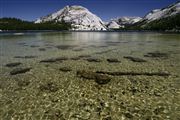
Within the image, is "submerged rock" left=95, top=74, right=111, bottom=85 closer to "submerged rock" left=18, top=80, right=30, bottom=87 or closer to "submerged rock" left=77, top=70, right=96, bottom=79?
"submerged rock" left=77, top=70, right=96, bottom=79

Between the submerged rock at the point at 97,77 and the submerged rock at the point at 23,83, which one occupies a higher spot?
the submerged rock at the point at 97,77

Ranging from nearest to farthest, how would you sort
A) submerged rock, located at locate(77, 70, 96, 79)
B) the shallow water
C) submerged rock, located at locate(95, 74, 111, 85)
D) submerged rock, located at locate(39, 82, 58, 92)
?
the shallow water → submerged rock, located at locate(39, 82, 58, 92) → submerged rock, located at locate(95, 74, 111, 85) → submerged rock, located at locate(77, 70, 96, 79)

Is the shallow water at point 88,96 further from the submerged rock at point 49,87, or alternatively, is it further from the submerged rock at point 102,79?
the submerged rock at point 102,79

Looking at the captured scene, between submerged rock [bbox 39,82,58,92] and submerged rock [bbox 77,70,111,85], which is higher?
submerged rock [bbox 77,70,111,85]

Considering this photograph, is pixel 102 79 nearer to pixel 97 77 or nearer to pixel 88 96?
pixel 97 77

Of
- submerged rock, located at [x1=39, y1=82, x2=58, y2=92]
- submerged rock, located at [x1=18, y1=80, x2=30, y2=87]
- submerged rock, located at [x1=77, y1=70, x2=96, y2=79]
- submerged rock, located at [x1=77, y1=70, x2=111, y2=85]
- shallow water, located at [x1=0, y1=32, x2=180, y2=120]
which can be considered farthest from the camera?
submerged rock, located at [x1=77, y1=70, x2=96, y2=79]

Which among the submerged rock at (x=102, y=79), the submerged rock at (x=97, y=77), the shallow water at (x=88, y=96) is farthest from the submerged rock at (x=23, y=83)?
the submerged rock at (x=102, y=79)

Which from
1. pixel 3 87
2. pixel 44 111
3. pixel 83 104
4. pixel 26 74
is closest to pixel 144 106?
pixel 83 104

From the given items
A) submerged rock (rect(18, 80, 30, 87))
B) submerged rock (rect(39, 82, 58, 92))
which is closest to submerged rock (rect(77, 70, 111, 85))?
submerged rock (rect(39, 82, 58, 92))

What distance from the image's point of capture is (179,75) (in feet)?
48.9

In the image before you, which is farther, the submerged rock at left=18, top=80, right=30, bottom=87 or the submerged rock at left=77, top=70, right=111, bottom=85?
the submerged rock at left=77, top=70, right=111, bottom=85

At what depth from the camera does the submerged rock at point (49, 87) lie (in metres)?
12.2

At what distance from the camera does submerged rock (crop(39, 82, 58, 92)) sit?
12203 mm

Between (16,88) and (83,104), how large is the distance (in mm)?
5545
